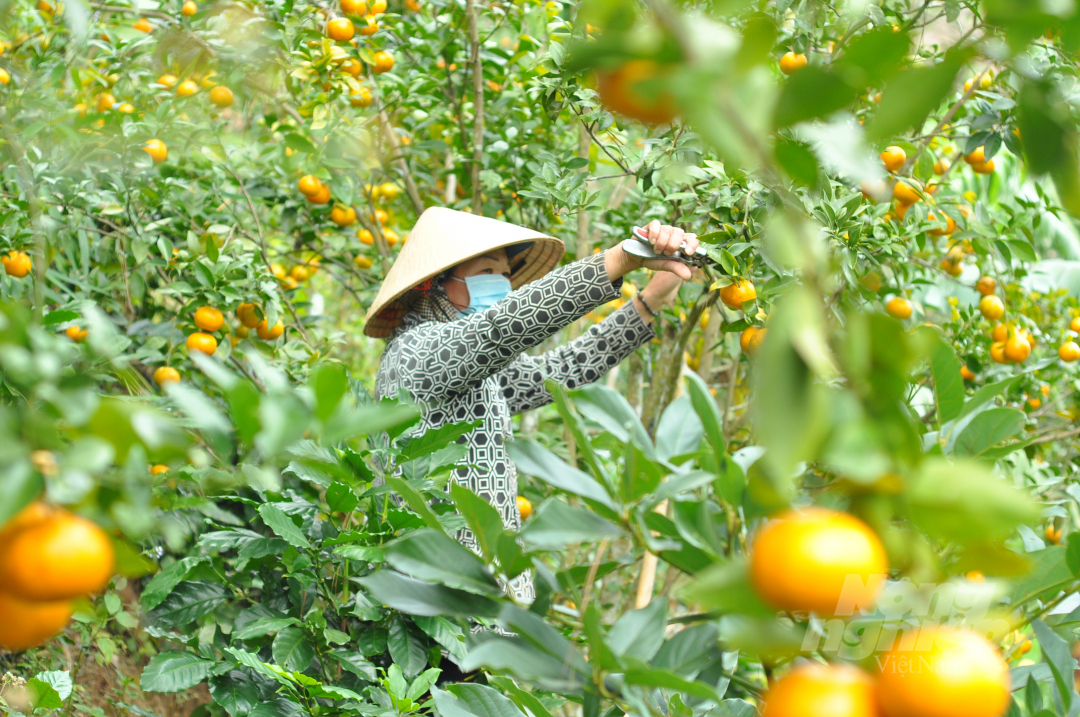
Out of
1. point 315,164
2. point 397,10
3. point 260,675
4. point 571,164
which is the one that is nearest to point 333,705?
point 260,675

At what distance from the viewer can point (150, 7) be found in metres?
2.16

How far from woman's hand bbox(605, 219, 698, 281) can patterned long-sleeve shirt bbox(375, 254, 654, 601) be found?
2 cm

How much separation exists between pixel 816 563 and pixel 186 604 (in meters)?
1.26

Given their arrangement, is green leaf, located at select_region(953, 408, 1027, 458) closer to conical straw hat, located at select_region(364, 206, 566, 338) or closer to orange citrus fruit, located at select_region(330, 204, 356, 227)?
conical straw hat, located at select_region(364, 206, 566, 338)

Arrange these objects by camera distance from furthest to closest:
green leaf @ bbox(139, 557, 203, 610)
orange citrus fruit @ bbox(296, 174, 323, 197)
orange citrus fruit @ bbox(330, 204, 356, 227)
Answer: orange citrus fruit @ bbox(330, 204, 356, 227) < orange citrus fruit @ bbox(296, 174, 323, 197) < green leaf @ bbox(139, 557, 203, 610)

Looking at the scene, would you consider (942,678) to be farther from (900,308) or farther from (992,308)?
(992,308)

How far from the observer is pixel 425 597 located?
54 centimetres

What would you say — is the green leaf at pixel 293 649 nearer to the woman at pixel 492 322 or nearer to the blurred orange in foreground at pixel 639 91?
the woman at pixel 492 322

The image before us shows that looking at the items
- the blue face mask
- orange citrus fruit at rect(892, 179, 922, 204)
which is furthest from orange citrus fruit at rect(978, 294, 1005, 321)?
the blue face mask

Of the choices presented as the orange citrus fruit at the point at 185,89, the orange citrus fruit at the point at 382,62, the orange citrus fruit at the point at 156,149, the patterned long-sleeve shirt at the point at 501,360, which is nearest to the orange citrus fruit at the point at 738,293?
the patterned long-sleeve shirt at the point at 501,360

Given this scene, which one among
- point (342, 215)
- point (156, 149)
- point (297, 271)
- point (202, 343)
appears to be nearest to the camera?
point (202, 343)

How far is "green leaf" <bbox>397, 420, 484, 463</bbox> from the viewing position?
120 cm

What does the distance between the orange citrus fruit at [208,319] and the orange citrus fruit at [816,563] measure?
158 centimetres

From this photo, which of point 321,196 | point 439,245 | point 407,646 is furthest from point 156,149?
point 407,646
